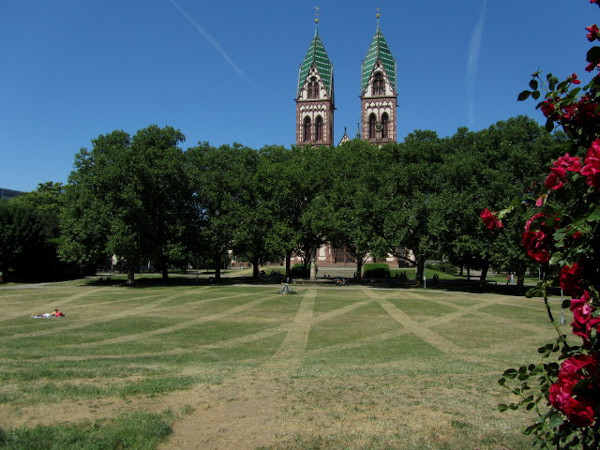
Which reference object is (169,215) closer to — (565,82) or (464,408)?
(464,408)

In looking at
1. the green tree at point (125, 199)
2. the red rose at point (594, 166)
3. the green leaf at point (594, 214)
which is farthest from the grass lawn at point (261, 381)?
the green tree at point (125, 199)

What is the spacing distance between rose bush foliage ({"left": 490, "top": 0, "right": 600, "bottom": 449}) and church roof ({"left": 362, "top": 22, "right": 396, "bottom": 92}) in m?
75.1

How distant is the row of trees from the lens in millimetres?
34719

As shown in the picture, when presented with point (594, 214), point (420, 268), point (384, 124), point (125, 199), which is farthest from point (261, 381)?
point (384, 124)

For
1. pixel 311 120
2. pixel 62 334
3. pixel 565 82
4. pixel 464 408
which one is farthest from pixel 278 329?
pixel 311 120

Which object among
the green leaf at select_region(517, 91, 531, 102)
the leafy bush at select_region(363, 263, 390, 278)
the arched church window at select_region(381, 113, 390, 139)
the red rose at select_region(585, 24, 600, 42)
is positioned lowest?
the leafy bush at select_region(363, 263, 390, 278)

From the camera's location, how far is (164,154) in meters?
41.1

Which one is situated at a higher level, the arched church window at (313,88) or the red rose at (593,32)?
the arched church window at (313,88)

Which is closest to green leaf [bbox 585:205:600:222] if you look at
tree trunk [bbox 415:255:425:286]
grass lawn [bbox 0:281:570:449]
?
grass lawn [bbox 0:281:570:449]

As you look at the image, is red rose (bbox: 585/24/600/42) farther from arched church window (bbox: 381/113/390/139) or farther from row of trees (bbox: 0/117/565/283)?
arched church window (bbox: 381/113/390/139)

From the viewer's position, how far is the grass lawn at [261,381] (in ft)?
21.6

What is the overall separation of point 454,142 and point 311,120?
3795 centimetres

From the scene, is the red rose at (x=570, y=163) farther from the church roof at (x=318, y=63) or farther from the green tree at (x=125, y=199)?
the church roof at (x=318, y=63)

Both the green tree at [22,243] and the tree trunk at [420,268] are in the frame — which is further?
the green tree at [22,243]
